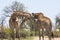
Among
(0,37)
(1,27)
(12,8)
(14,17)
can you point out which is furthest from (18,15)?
(12,8)

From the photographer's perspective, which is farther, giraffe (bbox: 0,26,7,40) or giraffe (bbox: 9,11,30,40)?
giraffe (bbox: 0,26,7,40)

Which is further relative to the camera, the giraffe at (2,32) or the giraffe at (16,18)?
the giraffe at (2,32)

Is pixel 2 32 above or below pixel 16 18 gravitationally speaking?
below

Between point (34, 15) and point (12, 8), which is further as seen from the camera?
point (12, 8)

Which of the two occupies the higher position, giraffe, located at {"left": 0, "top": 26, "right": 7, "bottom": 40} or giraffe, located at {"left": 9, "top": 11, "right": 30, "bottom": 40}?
giraffe, located at {"left": 9, "top": 11, "right": 30, "bottom": 40}

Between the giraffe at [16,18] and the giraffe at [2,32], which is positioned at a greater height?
the giraffe at [16,18]

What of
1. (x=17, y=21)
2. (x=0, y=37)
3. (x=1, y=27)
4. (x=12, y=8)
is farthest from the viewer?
(x=12, y=8)

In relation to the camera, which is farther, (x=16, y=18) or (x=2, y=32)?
(x=2, y=32)

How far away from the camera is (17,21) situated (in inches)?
786

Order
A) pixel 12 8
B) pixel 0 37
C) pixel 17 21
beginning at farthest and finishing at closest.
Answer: pixel 12 8 < pixel 0 37 < pixel 17 21

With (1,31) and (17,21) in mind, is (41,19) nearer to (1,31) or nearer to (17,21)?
(17,21)

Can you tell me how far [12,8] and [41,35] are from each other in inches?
973

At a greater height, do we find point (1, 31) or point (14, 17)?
point (14, 17)

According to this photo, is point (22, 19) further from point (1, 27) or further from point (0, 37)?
point (0, 37)
